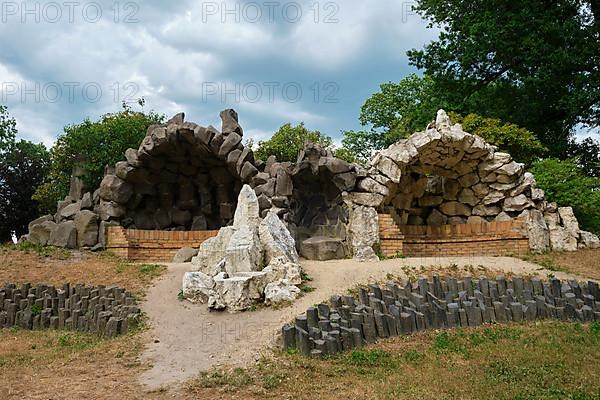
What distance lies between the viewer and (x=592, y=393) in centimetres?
430

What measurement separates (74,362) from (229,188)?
31.9 feet

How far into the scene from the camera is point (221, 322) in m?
7.55

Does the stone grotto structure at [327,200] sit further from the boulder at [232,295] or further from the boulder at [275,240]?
the boulder at [232,295]

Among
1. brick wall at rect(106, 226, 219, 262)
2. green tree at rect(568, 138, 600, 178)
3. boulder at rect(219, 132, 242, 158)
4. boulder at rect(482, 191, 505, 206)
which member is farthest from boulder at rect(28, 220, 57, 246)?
green tree at rect(568, 138, 600, 178)

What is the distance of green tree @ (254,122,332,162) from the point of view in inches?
1065

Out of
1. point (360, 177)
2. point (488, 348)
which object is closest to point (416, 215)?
point (360, 177)

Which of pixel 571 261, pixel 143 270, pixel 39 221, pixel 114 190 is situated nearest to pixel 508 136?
pixel 571 261

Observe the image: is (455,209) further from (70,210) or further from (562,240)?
(70,210)

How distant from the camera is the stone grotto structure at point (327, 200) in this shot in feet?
40.5

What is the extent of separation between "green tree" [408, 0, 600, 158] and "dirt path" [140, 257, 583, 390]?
838 centimetres

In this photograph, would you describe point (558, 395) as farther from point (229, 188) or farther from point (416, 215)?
point (229, 188)

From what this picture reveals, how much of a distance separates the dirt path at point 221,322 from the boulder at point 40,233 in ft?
15.5

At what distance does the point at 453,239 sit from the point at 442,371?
31.3 ft

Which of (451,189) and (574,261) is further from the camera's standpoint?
(451,189)
